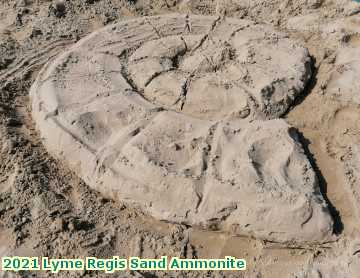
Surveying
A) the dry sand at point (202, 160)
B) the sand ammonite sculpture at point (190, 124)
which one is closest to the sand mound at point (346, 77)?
the dry sand at point (202, 160)

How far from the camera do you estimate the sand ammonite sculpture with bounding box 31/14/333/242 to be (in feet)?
10.4

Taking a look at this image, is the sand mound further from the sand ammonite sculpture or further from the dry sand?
the sand ammonite sculpture

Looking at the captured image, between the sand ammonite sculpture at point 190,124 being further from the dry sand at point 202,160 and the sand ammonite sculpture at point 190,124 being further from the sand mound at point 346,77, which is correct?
the sand mound at point 346,77

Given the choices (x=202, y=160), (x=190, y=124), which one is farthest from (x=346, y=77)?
(x=202, y=160)

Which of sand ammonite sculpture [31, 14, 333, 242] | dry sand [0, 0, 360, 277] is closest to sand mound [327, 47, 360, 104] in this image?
dry sand [0, 0, 360, 277]

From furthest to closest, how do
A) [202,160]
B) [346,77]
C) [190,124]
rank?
1. [346,77]
2. [190,124]
3. [202,160]

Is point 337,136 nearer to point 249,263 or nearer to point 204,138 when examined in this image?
point 204,138

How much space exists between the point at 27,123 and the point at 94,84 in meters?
0.72

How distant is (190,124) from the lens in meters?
3.69

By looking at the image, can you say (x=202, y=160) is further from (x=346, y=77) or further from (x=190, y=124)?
(x=346, y=77)

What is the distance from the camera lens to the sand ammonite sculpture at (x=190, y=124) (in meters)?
3.18

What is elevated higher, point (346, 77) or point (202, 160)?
point (346, 77)

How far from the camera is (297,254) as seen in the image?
3113 millimetres

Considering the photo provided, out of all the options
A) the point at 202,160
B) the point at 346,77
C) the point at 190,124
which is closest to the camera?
the point at 202,160
